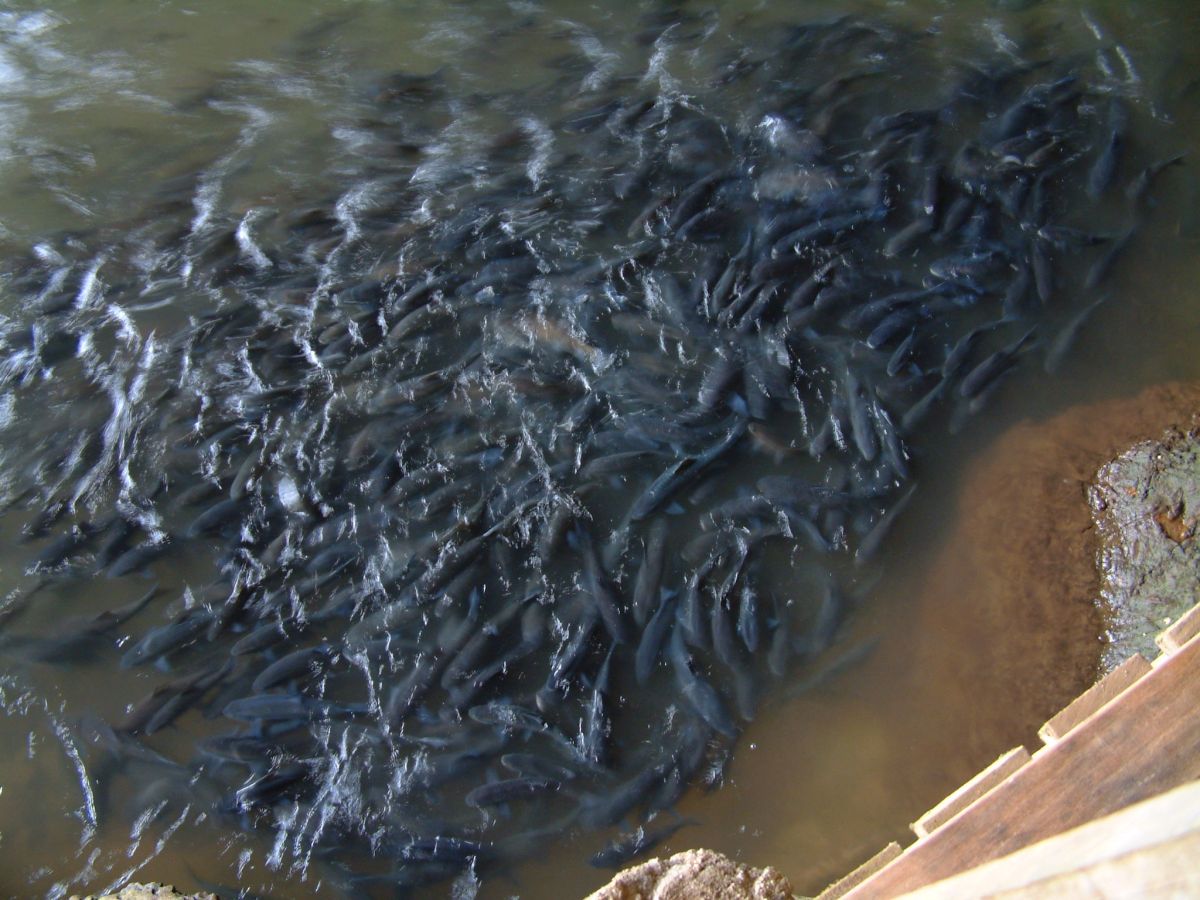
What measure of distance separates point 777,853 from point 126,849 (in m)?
2.67

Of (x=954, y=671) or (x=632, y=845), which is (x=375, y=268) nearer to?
(x=632, y=845)

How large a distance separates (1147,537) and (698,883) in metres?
2.88

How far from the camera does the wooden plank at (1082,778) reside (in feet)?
7.43

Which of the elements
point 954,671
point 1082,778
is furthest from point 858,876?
point 954,671

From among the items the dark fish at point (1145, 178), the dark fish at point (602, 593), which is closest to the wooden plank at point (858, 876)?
the dark fish at point (602, 593)

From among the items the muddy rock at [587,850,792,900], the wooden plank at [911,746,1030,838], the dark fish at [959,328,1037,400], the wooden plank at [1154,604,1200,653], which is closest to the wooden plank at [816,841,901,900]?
the wooden plank at [911,746,1030,838]

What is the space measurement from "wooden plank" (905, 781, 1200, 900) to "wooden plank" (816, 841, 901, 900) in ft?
5.77

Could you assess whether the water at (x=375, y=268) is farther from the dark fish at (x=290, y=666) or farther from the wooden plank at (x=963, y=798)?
the wooden plank at (x=963, y=798)

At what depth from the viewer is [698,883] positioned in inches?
94.0

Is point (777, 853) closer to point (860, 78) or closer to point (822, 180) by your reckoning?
point (822, 180)

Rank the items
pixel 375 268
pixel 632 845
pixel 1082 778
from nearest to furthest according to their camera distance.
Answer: pixel 1082 778, pixel 632 845, pixel 375 268

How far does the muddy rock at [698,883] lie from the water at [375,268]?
1.14 m

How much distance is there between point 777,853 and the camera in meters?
3.49

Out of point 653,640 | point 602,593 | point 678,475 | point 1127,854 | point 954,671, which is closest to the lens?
point 1127,854
